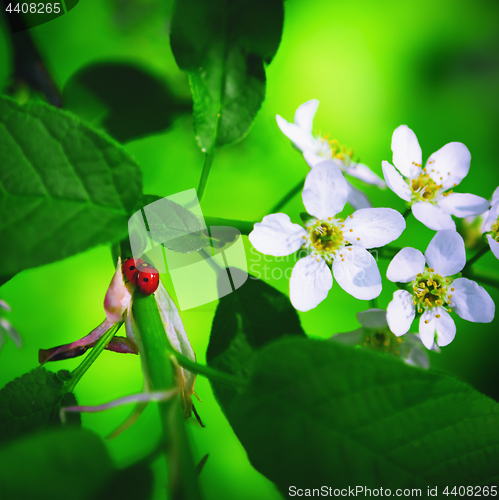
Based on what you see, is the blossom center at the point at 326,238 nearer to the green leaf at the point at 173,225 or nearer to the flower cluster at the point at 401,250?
the flower cluster at the point at 401,250

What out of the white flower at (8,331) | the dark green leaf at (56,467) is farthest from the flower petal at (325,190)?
the white flower at (8,331)

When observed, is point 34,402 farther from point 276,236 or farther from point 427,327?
point 427,327

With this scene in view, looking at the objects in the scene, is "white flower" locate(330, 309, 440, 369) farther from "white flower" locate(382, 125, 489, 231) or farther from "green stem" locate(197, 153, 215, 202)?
"green stem" locate(197, 153, 215, 202)

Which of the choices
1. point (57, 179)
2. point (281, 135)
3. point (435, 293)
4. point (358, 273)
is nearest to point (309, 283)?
point (358, 273)

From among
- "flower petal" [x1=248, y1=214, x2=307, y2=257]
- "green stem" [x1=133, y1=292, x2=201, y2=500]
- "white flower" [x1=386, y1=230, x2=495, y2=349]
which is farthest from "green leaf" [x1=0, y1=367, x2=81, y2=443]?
"white flower" [x1=386, y1=230, x2=495, y2=349]

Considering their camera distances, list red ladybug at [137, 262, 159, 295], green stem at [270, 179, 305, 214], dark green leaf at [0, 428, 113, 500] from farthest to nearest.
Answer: green stem at [270, 179, 305, 214], red ladybug at [137, 262, 159, 295], dark green leaf at [0, 428, 113, 500]

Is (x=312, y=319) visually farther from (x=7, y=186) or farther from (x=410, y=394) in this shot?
(x=7, y=186)
